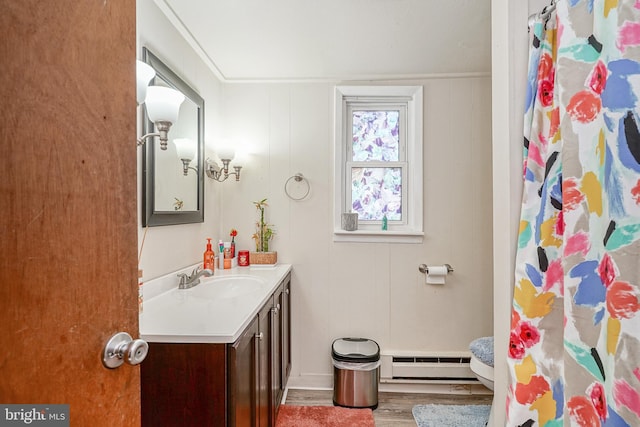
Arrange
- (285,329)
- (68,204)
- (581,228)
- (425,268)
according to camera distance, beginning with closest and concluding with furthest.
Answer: (68,204) → (581,228) → (285,329) → (425,268)

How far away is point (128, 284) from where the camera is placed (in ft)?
2.25

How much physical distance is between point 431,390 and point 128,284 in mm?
2388

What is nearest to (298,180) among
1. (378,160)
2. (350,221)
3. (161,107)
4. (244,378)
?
(350,221)

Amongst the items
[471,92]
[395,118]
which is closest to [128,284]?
Result: [395,118]

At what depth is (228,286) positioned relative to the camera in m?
1.94

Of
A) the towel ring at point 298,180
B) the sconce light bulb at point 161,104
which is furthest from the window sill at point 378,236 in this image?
the sconce light bulb at point 161,104

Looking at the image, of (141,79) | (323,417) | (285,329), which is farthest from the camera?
(285,329)

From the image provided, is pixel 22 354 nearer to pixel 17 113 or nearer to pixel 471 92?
pixel 17 113

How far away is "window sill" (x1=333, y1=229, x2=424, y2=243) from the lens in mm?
2428

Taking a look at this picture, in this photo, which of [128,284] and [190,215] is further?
[190,215]

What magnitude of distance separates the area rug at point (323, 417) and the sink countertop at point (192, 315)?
0.93m

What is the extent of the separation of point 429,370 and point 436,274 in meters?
0.70

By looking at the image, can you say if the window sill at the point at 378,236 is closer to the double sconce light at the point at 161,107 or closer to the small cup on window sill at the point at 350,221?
the small cup on window sill at the point at 350,221

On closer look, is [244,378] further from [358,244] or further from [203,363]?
[358,244]
